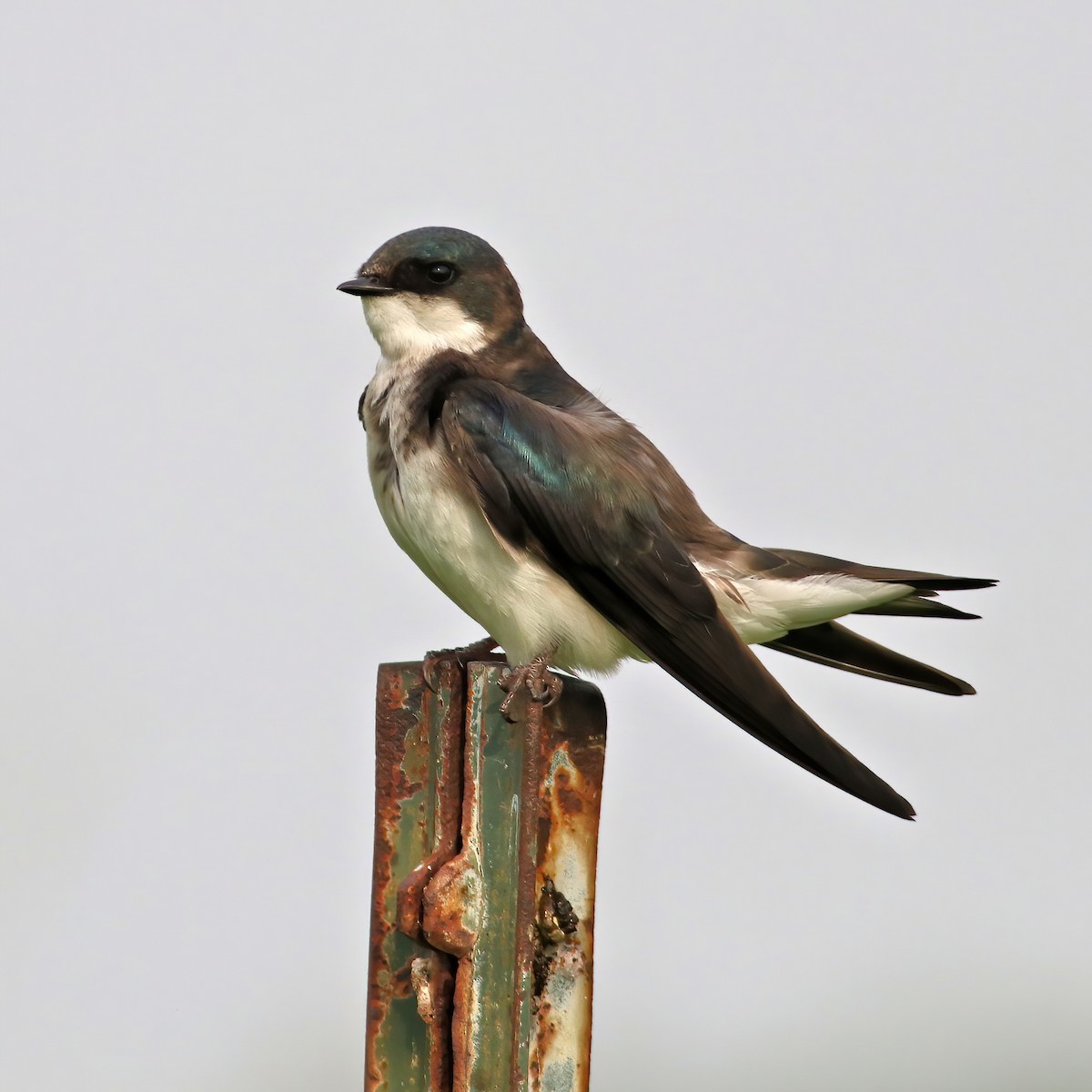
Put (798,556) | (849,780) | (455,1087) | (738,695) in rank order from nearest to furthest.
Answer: (455,1087) < (849,780) < (738,695) < (798,556)

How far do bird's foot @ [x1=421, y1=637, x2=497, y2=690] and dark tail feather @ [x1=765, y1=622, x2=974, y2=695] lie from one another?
92 cm

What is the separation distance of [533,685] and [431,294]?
1.84 metres

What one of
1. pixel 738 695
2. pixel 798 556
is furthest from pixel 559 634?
pixel 798 556

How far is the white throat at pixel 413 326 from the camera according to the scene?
4582 mm

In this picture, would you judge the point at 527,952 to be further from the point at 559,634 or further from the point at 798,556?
the point at 798,556

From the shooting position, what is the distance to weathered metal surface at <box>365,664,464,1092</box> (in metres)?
3.04

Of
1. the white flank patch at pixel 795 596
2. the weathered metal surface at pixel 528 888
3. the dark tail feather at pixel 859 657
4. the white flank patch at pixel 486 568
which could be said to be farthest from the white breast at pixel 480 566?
the weathered metal surface at pixel 528 888

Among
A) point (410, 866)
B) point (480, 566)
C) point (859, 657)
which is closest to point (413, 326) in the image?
point (480, 566)

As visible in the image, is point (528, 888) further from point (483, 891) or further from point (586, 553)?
point (586, 553)

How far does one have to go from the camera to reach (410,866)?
10.4ft

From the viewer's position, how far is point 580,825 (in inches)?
123

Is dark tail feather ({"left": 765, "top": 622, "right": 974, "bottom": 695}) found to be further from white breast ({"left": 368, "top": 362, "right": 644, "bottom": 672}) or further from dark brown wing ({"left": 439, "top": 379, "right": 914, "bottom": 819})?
white breast ({"left": 368, "top": 362, "right": 644, "bottom": 672})

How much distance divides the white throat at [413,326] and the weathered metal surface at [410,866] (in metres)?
1.52

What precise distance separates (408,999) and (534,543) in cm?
139
